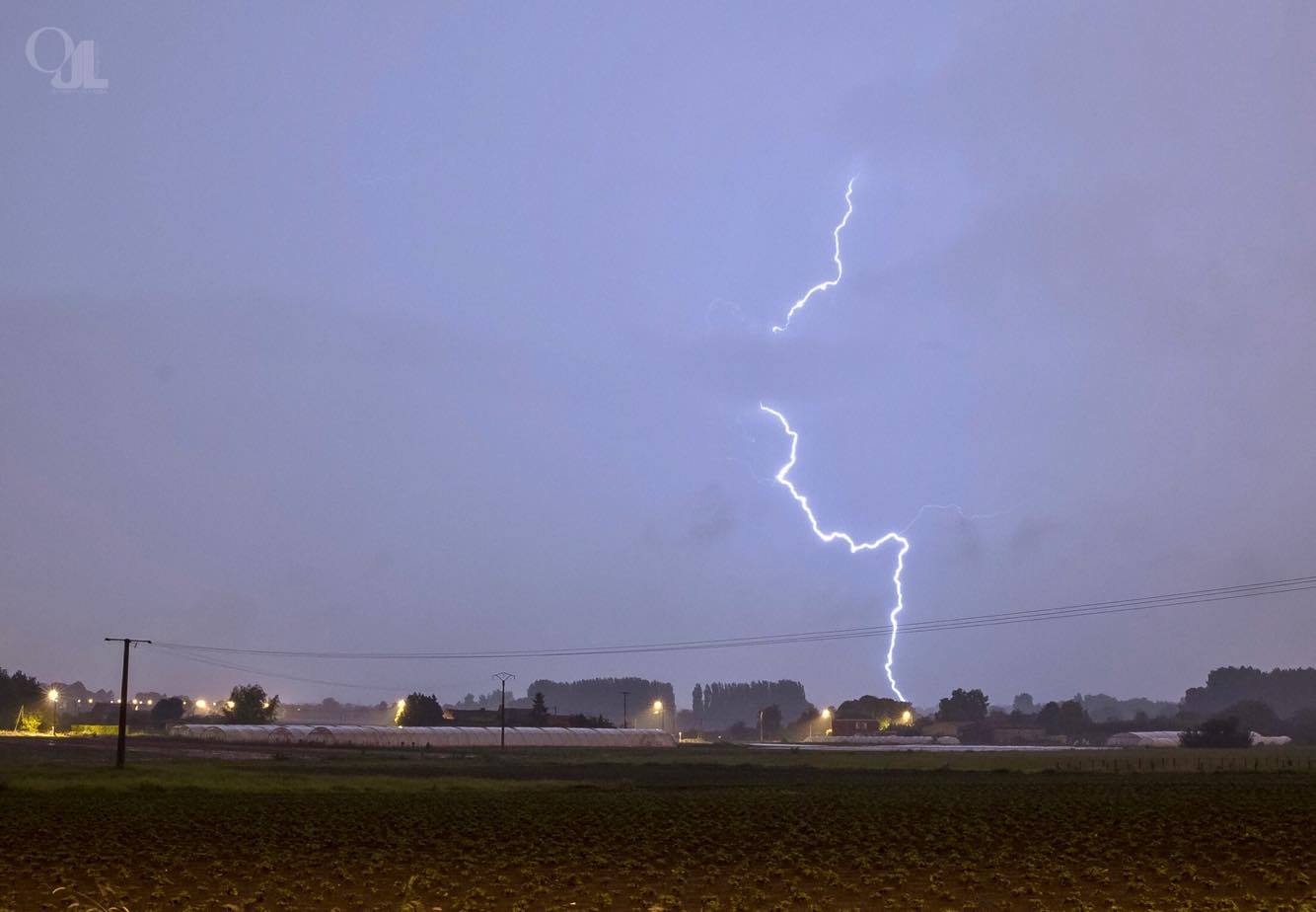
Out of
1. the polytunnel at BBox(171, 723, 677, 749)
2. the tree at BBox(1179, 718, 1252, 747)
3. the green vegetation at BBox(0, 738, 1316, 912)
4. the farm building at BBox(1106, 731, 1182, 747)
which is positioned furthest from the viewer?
the farm building at BBox(1106, 731, 1182, 747)

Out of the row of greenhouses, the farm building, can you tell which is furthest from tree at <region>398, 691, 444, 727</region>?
the farm building

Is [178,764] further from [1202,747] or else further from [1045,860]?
[1202,747]

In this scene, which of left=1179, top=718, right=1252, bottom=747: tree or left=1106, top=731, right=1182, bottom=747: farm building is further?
left=1106, top=731, right=1182, bottom=747: farm building

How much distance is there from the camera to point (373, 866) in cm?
2933

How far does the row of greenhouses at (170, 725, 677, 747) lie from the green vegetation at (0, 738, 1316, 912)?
73.3 m

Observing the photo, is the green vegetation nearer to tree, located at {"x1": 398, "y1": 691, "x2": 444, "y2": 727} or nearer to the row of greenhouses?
the row of greenhouses

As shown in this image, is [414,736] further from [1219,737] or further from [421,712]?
[1219,737]

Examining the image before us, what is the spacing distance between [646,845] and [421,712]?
158 meters

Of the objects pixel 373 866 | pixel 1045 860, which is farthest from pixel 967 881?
pixel 373 866

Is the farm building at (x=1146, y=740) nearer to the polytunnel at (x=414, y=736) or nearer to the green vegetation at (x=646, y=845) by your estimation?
the polytunnel at (x=414, y=736)

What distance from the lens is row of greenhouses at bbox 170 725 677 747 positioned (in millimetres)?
133125

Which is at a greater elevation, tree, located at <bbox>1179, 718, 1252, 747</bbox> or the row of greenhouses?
the row of greenhouses

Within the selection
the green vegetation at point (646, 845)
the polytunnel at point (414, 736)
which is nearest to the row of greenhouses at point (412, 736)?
the polytunnel at point (414, 736)

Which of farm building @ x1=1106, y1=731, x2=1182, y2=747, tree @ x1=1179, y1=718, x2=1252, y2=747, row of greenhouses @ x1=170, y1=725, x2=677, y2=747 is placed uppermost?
row of greenhouses @ x1=170, y1=725, x2=677, y2=747
